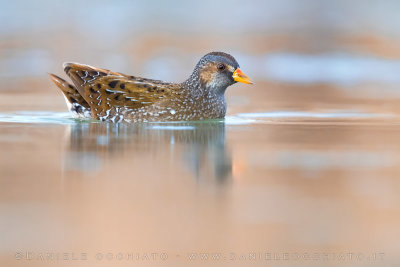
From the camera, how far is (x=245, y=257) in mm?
5215

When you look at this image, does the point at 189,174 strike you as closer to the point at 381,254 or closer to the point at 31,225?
the point at 31,225

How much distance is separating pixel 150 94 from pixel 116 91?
41 centimetres

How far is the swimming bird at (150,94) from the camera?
10688 millimetres

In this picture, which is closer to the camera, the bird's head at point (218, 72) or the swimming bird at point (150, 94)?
the swimming bird at point (150, 94)

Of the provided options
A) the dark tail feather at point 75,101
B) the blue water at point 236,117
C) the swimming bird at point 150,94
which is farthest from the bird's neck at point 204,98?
the dark tail feather at point 75,101

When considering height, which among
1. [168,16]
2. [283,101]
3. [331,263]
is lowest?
[331,263]

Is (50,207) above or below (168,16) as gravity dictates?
below

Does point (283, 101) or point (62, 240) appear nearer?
point (62, 240)

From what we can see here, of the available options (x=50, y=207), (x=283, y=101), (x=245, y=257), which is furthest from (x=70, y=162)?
(x=283, y=101)

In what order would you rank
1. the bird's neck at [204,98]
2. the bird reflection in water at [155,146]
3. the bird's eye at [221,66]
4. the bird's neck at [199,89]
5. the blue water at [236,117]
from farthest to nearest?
Answer: the bird's eye at [221,66]
the bird's neck at [199,89]
the bird's neck at [204,98]
the blue water at [236,117]
the bird reflection in water at [155,146]

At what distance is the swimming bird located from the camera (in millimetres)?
10688

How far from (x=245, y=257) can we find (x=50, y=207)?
5.15ft

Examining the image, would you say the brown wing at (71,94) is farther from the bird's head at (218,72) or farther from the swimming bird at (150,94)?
the bird's head at (218,72)

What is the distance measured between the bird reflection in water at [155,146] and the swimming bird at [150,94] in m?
0.17
